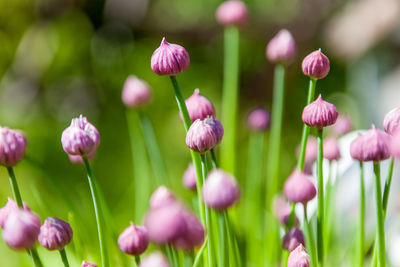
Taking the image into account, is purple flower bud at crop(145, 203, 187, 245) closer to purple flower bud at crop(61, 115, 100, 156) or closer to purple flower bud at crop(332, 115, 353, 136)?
purple flower bud at crop(61, 115, 100, 156)

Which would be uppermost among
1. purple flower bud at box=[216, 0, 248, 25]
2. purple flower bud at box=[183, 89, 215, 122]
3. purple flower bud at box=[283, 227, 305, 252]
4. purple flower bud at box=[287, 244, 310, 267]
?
purple flower bud at box=[216, 0, 248, 25]

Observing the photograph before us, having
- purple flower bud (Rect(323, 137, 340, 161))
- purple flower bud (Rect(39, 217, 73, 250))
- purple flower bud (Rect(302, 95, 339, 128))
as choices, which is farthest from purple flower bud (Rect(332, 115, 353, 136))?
purple flower bud (Rect(39, 217, 73, 250))

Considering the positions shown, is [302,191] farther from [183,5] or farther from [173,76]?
[183,5]

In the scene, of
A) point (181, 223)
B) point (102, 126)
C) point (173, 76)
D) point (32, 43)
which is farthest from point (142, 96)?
point (32, 43)

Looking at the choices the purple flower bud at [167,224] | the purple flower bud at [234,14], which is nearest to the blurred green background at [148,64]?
the purple flower bud at [234,14]

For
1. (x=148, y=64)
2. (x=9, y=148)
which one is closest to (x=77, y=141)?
(x=9, y=148)

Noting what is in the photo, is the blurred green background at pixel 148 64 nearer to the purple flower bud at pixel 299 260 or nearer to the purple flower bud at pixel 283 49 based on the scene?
the purple flower bud at pixel 283 49

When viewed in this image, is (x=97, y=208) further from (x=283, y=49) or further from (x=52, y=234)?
(x=283, y=49)
